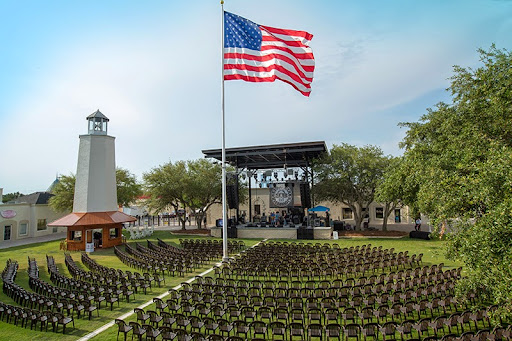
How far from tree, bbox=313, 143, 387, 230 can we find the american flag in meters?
16.7

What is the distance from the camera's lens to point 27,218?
113ft

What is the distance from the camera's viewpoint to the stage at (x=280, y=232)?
27.6 m

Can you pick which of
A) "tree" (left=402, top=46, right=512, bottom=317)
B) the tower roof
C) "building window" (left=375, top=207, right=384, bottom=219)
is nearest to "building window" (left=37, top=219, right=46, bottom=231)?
the tower roof

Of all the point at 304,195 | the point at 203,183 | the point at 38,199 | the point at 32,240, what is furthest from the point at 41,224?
the point at 304,195

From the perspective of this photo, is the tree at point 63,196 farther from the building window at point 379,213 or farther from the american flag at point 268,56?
the building window at point 379,213

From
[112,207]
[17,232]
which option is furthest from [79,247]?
[17,232]

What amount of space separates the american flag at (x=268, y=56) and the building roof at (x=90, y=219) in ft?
55.9

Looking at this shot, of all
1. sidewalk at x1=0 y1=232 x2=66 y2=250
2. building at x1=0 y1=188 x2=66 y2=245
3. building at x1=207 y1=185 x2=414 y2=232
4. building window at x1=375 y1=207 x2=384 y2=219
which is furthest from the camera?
building window at x1=375 y1=207 x2=384 y2=219

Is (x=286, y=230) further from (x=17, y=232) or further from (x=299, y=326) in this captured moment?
(x=17, y=232)

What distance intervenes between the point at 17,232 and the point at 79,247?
14145 mm

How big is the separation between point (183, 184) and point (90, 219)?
11082 mm

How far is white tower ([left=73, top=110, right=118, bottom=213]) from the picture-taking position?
1031 inches

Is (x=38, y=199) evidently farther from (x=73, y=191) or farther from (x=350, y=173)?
(x=350, y=173)

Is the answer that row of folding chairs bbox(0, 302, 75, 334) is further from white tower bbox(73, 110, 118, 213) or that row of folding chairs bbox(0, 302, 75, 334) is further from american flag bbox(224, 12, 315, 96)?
white tower bbox(73, 110, 118, 213)
